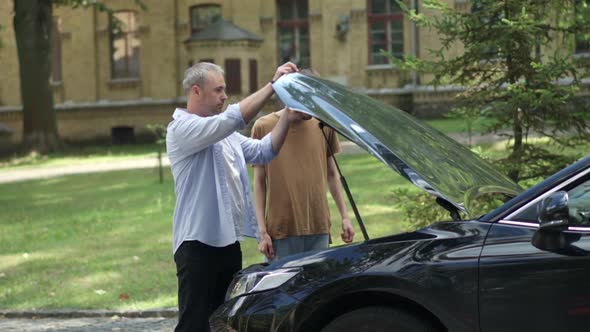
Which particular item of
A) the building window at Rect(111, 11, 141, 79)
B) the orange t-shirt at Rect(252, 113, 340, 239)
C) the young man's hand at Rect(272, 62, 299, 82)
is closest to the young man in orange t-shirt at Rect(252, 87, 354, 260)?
the orange t-shirt at Rect(252, 113, 340, 239)

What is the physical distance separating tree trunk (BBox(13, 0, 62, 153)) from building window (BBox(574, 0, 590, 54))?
85.9 ft

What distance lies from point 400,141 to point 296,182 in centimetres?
161

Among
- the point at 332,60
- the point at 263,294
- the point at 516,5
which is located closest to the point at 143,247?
the point at 516,5

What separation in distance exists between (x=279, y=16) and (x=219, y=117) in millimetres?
34160

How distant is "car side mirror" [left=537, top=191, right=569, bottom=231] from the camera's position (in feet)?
13.5

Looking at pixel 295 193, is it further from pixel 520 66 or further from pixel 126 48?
pixel 126 48

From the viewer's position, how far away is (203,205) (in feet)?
18.6

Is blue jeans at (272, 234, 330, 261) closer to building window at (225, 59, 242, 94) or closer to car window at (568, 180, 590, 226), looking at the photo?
car window at (568, 180, 590, 226)

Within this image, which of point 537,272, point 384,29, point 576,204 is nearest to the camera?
point 537,272

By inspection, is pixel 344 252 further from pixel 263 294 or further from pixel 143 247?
pixel 143 247

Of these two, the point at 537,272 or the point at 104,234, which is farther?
the point at 104,234

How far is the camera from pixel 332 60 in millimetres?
37812

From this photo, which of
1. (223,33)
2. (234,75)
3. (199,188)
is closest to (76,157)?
(234,75)

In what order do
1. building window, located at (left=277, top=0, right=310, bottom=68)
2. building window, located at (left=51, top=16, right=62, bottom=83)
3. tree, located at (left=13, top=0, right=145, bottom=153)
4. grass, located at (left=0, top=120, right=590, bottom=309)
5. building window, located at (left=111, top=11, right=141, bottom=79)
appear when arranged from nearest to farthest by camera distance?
grass, located at (left=0, top=120, right=590, bottom=309)
tree, located at (left=13, top=0, right=145, bottom=153)
building window, located at (left=277, top=0, right=310, bottom=68)
building window, located at (left=111, top=11, right=141, bottom=79)
building window, located at (left=51, top=16, right=62, bottom=83)
